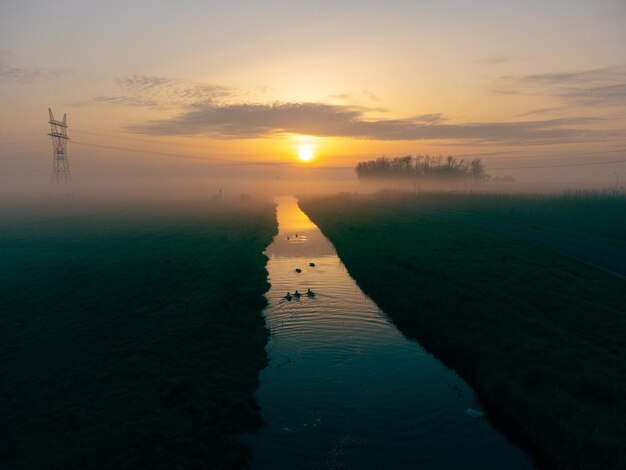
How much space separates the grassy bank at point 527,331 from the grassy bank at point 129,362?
28.4 feet

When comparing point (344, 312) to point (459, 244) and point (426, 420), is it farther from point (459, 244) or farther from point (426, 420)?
point (459, 244)

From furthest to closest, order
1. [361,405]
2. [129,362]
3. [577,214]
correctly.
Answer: [577,214] < [129,362] < [361,405]

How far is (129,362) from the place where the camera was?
16.1m

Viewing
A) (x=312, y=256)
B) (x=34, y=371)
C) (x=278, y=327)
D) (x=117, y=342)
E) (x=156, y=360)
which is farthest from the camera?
(x=312, y=256)

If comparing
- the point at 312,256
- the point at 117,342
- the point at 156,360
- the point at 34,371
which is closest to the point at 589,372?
the point at 156,360

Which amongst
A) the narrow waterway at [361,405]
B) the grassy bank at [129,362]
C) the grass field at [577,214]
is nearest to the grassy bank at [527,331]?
the narrow waterway at [361,405]

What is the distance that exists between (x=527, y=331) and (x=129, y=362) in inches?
680

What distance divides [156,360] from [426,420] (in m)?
10.9

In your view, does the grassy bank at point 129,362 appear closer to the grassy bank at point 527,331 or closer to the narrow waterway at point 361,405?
the narrow waterway at point 361,405

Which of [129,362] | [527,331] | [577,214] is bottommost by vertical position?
[129,362]

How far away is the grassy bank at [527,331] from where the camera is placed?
11.8 metres

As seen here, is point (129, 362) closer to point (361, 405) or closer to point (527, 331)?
point (361, 405)

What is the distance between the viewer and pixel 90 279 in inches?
1203

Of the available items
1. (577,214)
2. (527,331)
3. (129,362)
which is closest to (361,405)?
(527,331)
